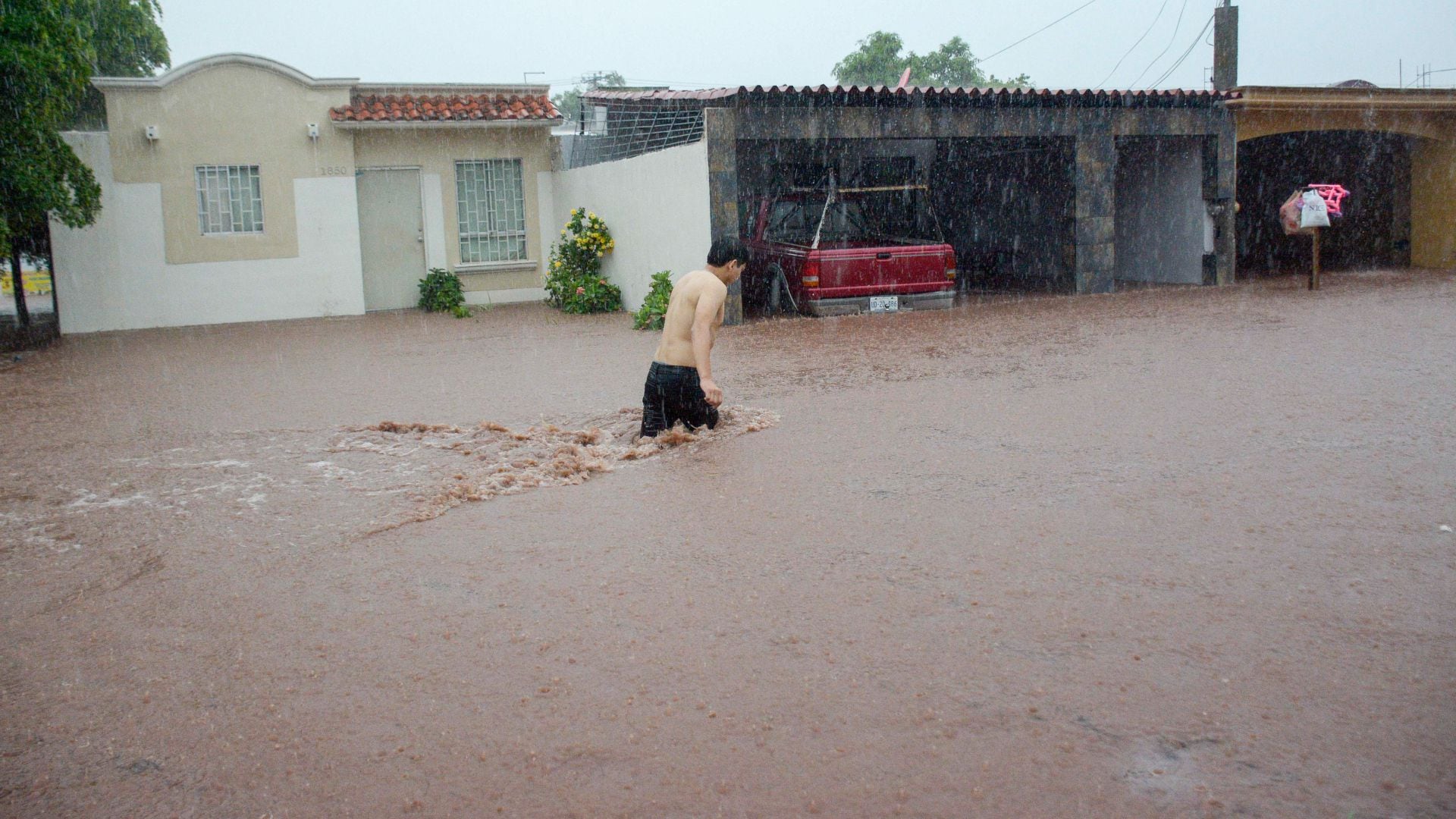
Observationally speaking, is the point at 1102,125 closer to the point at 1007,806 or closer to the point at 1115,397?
the point at 1115,397

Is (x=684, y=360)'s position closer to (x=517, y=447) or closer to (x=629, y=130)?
(x=517, y=447)

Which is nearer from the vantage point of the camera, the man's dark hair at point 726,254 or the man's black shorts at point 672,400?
the man's black shorts at point 672,400

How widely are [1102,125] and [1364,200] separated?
7.95 m

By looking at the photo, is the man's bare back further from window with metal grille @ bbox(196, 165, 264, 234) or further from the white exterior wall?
the white exterior wall

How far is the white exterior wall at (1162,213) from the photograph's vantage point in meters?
18.2

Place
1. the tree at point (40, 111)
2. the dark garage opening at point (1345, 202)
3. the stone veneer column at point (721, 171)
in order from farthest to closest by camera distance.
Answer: the dark garage opening at point (1345, 202) → the stone veneer column at point (721, 171) → the tree at point (40, 111)

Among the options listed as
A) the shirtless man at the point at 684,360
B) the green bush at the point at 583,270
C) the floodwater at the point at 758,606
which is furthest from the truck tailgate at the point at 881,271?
the shirtless man at the point at 684,360

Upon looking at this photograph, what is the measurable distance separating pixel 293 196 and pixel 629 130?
5.38 meters

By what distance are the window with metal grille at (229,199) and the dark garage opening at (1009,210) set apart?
11.5 m

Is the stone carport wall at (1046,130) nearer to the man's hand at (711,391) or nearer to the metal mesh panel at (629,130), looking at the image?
the metal mesh panel at (629,130)

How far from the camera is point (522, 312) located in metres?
18.2

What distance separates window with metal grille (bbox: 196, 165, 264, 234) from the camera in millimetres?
17578

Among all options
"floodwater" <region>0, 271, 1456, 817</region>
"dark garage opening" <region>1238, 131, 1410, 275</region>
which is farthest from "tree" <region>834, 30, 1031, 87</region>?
"floodwater" <region>0, 271, 1456, 817</region>

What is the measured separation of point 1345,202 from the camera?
21.9 m
